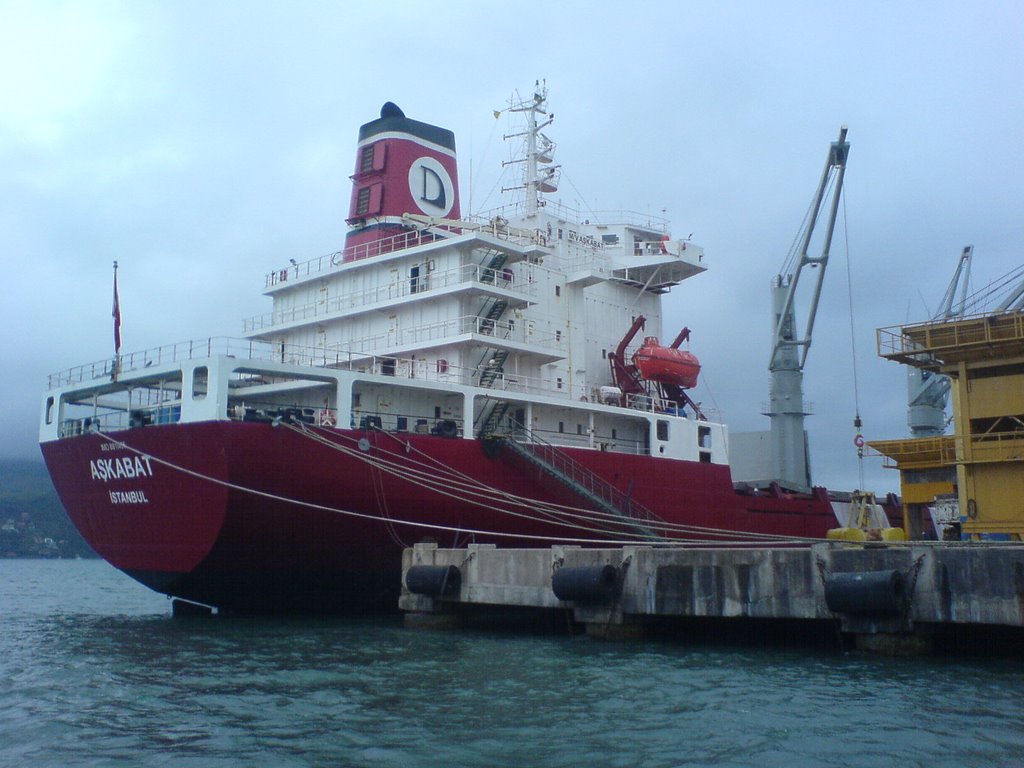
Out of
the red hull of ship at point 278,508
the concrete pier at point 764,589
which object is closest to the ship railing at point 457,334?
the red hull of ship at point 278,508

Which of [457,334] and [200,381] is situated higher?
[457,334]

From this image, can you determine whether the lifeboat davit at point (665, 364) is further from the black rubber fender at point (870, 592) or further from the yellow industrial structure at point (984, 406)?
the black rubber fender at point (870, 592)

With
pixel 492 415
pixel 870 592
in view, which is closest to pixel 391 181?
pixel 492 415

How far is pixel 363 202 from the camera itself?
26.6 meters

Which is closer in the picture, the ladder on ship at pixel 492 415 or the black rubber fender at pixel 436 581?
the black rubber fender at pixel 436 581

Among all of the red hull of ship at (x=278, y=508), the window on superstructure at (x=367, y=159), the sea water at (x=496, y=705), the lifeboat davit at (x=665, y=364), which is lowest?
the sea water at (x=496, y=705)

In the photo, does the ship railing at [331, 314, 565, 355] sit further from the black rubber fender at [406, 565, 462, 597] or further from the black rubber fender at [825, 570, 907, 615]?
the black rubber fender at [825, 570, 907, 615]

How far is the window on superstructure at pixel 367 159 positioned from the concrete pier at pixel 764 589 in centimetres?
1193

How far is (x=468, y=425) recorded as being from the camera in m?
21.6

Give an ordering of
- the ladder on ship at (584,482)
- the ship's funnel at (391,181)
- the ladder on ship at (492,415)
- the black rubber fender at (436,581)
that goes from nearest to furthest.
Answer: the black rubber fender at (436,581) → the ladder on ship at (584,482) → the ladder on ship at (492,415) → the ship's funnel at (391,181)

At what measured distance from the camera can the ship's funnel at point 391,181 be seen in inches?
1022

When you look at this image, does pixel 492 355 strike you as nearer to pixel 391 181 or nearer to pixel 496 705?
pixel 391 181

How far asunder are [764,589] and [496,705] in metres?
4.94

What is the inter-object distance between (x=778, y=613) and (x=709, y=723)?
13.9 ft
